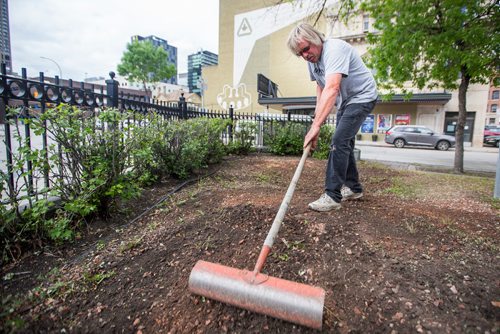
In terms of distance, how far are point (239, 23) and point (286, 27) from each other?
6.28m

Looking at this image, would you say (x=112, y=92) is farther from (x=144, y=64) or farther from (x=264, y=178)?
(x=144, y=64)

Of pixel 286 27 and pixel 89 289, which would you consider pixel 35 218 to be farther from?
pixel 286 27

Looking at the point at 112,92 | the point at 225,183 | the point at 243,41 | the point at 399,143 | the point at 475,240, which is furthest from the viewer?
the point at 243,41

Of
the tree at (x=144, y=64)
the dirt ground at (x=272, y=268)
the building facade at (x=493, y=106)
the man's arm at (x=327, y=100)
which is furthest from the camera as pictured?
the building facade at (x=493, y=106)

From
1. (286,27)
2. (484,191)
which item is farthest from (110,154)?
(286,27)

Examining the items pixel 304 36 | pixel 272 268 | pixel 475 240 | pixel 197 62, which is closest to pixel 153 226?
pixel 272 268

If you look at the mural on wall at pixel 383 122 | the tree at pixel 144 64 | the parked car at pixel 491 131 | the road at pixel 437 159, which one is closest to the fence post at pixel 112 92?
the road at pixel 437 159

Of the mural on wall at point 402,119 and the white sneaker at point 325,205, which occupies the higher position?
the mural on wall at point 402,119

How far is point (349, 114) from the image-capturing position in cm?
276

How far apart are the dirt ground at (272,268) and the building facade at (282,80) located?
1784cm

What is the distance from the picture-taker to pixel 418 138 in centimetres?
1741

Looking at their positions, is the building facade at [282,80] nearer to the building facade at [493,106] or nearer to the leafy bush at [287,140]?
the leafy bush at [287,140]

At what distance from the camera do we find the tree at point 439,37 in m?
5.17

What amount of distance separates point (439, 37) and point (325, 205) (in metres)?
5.26
